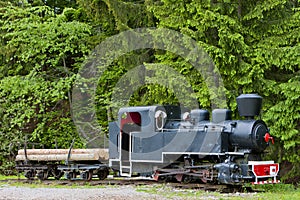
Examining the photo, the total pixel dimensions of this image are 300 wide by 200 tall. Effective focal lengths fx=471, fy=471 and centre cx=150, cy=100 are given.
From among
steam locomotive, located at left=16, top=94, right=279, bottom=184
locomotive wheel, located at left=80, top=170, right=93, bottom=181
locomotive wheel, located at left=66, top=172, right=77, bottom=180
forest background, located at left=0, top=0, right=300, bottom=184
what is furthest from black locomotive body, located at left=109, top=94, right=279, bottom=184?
forest background, located at left=0, top=0, right=300, bottom=184

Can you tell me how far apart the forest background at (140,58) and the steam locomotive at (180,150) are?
75.1 inches

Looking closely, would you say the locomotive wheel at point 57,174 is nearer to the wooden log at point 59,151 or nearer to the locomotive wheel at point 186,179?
the wooden log at point 59,151

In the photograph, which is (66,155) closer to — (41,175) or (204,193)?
(41,175)

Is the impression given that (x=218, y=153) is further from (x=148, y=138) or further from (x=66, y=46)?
(x=66, y=46)

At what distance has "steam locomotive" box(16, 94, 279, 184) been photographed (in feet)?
36.3

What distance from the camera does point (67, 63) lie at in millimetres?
21078

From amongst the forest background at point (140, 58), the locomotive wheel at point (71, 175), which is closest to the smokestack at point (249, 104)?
the forest background at point (140, 58)

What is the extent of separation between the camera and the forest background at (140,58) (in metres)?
13.4

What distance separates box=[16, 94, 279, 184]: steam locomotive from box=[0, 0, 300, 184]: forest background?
191cm

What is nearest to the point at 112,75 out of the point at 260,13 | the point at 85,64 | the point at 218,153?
the point at 85,64

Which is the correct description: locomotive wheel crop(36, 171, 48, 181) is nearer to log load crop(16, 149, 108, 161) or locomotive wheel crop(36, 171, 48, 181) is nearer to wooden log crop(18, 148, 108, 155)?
log load crop(16, 149, 108, 161)

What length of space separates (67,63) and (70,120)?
2.69 meters

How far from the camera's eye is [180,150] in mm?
11984

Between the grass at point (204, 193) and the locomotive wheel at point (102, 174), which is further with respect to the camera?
the locomotive wheel at point (102, 174)
